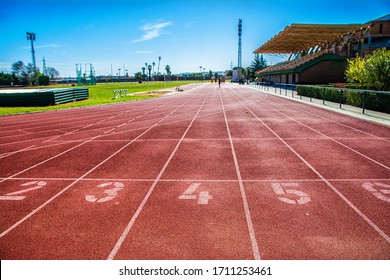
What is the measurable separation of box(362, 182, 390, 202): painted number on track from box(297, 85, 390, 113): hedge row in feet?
34.5

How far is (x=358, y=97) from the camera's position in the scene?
17.9 meters

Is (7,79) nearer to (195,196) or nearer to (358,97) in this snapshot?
(358,97)

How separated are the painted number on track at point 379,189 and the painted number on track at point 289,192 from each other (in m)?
1.35

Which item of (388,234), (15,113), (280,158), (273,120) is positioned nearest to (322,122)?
(273,120)

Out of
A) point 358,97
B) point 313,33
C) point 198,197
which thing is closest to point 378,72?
point 358,97

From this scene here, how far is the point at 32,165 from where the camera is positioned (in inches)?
306

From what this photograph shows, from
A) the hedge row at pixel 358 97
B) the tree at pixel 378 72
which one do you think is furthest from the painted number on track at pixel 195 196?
the tree at pixel 378 72

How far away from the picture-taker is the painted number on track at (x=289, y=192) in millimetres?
5184

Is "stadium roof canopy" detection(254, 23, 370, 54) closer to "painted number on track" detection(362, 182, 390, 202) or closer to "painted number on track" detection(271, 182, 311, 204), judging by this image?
"painted number on track" detection(362, 182, 390, 202)

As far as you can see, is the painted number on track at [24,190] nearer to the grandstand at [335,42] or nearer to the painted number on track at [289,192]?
the painted number on track at [289,192]

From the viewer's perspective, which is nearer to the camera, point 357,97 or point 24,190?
point 24,190

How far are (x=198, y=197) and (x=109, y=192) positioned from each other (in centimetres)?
187

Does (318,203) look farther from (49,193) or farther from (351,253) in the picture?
(49,193)

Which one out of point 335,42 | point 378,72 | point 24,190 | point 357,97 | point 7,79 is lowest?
point 24,190
